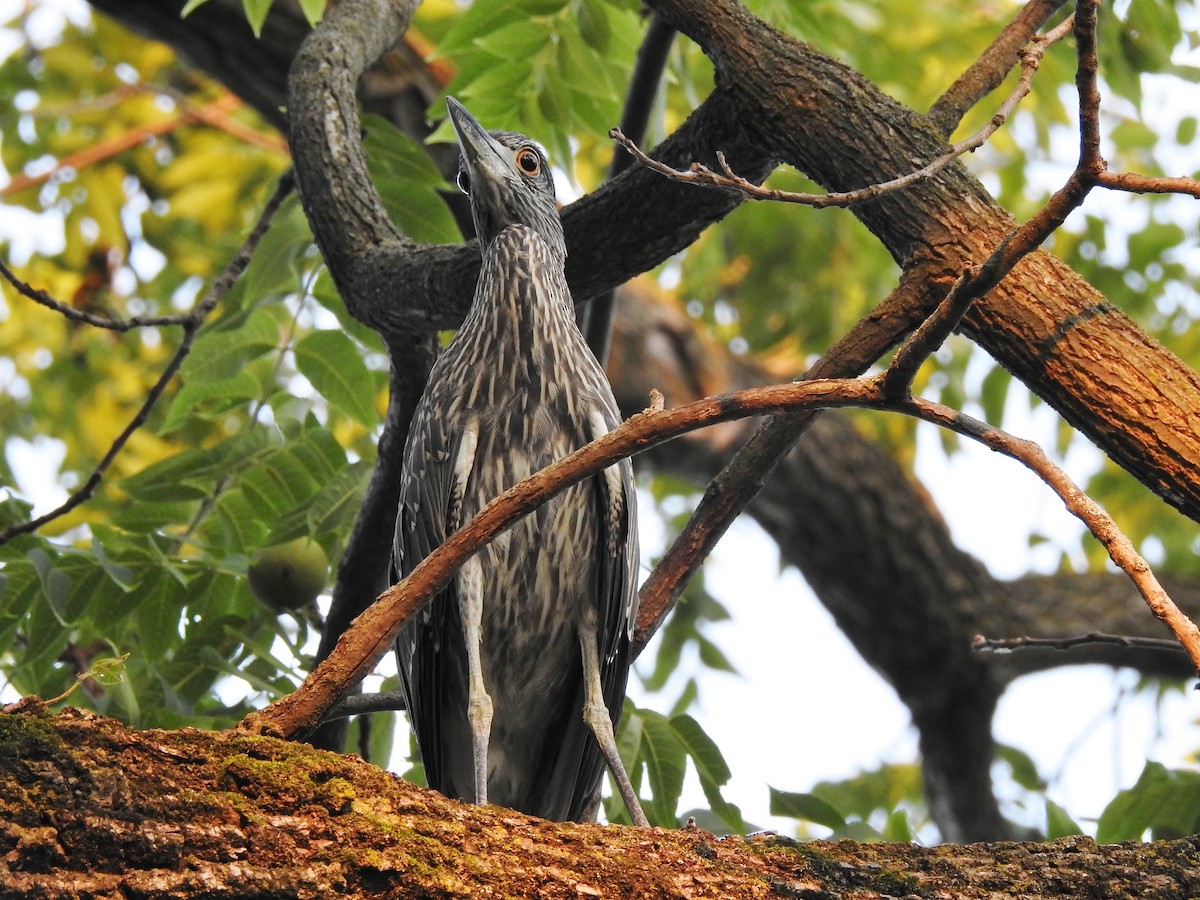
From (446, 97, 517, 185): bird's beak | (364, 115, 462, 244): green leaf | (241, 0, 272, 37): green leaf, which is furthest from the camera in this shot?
(364, 115, 462, 244): green leaf

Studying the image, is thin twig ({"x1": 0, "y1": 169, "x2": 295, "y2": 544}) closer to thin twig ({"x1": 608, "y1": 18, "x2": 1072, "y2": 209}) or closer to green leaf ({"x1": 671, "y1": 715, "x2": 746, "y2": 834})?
green leaf ({"x1": 671, "y1": 715, "x2": 746, "y2": 834})

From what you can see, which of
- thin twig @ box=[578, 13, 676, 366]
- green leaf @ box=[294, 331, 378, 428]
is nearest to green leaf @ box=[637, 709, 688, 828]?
green leaf @ box=[294, 331, 378, 428]

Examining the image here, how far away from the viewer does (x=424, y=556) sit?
3434 millimetres

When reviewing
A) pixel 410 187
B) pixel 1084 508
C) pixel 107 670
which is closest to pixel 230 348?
pixel 410 187

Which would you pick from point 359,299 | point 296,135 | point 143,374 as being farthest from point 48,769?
point 143,374

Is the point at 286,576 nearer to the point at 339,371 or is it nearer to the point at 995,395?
the point at 339,371

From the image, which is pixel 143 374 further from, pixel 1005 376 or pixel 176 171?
pixel 1005 376

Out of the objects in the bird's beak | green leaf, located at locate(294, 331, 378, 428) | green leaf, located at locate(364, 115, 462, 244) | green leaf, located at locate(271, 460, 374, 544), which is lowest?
green leaf, located at locate(271, 460, 374, 544)

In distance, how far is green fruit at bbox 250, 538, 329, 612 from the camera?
142 inches

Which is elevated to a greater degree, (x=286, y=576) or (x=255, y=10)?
(x=255, y=10)

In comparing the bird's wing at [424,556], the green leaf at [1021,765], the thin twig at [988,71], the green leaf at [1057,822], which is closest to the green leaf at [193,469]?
the bird's wing at [424,556]

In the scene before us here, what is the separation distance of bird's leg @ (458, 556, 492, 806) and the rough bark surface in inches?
39.5

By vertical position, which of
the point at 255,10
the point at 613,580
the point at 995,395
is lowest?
the point at 613,580

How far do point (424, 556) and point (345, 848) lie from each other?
5.29 feet
